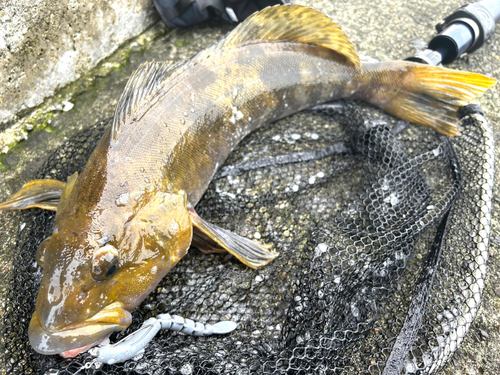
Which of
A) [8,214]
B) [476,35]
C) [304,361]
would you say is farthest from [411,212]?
[8,214]

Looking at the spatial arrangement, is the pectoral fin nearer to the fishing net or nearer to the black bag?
the fishing net

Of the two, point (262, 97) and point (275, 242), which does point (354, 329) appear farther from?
point (262, 97)

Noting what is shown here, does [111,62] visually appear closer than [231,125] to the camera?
No

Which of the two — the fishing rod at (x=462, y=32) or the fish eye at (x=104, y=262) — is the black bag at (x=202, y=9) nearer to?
the fishing rod at (x=462, y=32)

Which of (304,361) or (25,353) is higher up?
(25,353)

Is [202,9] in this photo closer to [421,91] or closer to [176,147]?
[176,147]

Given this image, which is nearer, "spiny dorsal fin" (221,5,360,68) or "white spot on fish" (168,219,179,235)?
"white spot on fish" (168,219,179,235)

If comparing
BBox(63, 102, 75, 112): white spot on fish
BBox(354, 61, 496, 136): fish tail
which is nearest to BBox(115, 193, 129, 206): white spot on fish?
BBox(63, 102, 75, 112): white spot on fish
